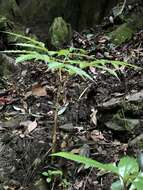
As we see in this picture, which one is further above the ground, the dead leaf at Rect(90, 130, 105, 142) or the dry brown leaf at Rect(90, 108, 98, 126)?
the dry brown leaf at Rect(90, 108, 98, 126)

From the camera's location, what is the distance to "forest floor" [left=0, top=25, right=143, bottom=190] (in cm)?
303

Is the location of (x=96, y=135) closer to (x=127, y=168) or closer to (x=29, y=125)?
(x=29, y=125)

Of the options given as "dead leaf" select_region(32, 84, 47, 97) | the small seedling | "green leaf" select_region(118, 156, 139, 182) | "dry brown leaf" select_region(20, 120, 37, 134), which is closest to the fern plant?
"green leaf" select_region(118, 156, 139, 182)

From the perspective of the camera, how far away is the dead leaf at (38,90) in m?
4.28

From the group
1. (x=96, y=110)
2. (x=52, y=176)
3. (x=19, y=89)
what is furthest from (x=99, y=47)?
(x=52, y=176)

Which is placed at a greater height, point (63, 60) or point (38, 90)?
point (63, 60)

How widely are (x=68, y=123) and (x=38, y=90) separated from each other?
902mm

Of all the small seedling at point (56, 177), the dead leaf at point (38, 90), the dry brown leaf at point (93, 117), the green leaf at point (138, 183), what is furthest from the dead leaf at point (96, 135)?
the green leaf at point (138, 183)

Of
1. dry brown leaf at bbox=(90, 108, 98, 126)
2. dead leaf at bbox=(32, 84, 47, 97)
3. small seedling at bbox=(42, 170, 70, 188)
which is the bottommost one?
small seedling at bbox=(42, 170, 70, 188)

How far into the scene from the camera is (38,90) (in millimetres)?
4371

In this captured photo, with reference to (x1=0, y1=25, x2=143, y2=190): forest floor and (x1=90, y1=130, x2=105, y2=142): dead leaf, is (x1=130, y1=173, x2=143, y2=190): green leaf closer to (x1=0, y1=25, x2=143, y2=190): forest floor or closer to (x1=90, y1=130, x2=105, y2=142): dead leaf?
(x1=0, y1=25, x2=143, y2=190): forest floor

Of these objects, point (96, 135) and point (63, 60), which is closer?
point (63, 60)

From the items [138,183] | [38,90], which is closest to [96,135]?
[38,90]

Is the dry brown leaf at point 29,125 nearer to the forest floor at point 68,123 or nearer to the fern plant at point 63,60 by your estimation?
the forest floor at point 68,123
